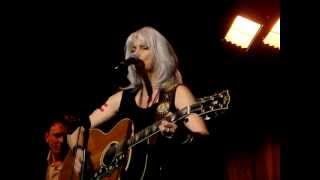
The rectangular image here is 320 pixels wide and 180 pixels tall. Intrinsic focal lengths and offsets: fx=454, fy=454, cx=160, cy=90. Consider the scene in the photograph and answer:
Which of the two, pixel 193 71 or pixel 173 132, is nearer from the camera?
pixel 173 132

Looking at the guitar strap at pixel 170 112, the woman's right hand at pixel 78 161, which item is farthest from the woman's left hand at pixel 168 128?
the woman's right hand at pixel 78 161

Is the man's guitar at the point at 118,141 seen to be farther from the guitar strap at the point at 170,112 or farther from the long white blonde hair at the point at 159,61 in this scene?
the long white blonde hair at the point at 159,61

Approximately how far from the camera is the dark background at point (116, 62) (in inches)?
118

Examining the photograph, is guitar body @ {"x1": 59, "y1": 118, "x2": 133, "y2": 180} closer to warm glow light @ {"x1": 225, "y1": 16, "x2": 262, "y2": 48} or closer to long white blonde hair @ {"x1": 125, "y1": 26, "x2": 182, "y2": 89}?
long white blonde hair @ {"x1": 125, "y1": 26, "x2": 182, "y2": 89}

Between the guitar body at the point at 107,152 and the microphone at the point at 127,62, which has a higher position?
the microphone at the point at 127,62

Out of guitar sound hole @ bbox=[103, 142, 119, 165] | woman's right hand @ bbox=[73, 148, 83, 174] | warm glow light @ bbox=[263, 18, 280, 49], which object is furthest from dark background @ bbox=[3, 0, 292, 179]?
guitar sound hole @ bbox=[103, 142, 119, 165]

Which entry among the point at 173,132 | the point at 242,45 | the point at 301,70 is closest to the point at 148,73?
the point at 173,132

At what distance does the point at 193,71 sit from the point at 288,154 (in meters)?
1.87

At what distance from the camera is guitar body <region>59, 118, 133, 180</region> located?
244 centimetres

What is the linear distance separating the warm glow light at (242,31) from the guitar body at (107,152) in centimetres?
101

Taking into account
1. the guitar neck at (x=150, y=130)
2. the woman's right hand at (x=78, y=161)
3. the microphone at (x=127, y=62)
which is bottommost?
the woman's right hand at (x=78, y=161)

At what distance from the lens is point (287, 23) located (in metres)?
1.06

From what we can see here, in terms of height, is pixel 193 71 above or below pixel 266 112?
above

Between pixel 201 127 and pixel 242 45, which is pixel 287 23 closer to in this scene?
pixel 201 127
